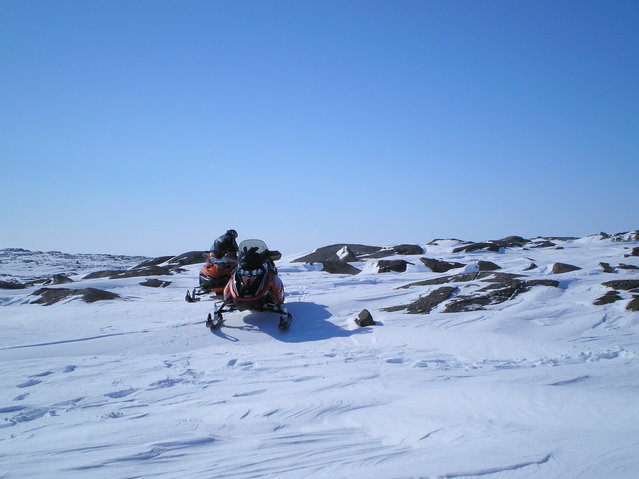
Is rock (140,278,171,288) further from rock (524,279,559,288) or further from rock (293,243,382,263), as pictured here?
rock (524,279,559,288)

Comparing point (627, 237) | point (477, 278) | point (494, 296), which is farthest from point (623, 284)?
point (627, 237)

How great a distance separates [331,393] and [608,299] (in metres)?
6.28

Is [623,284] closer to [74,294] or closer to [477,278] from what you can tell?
[477,278]

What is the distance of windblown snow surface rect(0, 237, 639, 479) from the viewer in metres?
3.06

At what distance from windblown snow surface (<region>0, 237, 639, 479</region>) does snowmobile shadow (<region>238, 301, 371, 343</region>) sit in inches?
2.4

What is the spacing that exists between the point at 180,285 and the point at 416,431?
12.3 metres

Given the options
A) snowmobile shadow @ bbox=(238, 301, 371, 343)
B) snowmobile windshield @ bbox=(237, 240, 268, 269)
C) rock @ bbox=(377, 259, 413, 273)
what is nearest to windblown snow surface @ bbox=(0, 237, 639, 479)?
snowmobile shadow @ bbox=(238, 301, 371, 343)

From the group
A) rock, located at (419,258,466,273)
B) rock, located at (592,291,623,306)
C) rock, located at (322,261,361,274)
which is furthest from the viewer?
rock, located at (322,261,361,274)

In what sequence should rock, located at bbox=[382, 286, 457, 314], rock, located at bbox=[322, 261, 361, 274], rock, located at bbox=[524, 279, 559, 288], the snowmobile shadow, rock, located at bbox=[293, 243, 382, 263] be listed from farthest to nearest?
1. rock, located at bbox=[293, 243, 382, 263]
2. rock, located at bbox=[322, 261, 361, 274]
3. rock, located at bbox=[524, 279, 559, 288]
4. rock, located at bbox=[382, 286, 457, 314]
5. the snowmobile shadow

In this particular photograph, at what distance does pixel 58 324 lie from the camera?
28.9 feet

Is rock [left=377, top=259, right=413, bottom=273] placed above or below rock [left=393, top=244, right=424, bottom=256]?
below

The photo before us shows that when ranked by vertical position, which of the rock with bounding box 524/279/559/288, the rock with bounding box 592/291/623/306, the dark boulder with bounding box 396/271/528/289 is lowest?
the rock with bounding box 592/291/623/306

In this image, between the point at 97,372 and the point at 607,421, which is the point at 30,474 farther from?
the point at 607,421

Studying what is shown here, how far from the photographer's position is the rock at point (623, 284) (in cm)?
838
